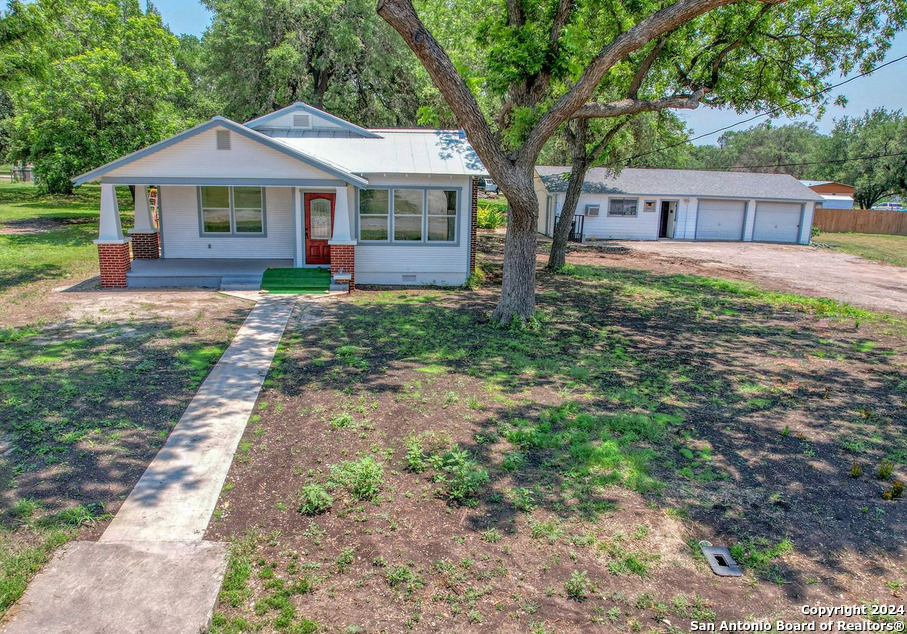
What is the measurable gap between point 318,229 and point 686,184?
2502cm

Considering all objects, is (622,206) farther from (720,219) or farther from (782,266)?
(782,266)

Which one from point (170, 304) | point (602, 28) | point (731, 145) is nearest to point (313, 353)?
point (170, 304)

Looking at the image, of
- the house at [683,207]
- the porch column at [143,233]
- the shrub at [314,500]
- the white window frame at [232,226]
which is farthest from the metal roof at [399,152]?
the house at [683,207]

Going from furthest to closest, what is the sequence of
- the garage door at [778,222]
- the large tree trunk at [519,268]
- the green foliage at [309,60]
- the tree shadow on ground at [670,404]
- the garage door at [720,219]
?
the garage door at [778,222]
the garage door at [720,219]
the green foliage at [309,60]
the large tree trunk at [519,268]
the tree shadow on ground at [670,404]

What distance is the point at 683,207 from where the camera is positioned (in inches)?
1319

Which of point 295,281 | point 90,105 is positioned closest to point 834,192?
point 295,281

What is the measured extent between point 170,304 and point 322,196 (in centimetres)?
488

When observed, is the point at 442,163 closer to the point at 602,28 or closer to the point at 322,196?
the point at 322,196

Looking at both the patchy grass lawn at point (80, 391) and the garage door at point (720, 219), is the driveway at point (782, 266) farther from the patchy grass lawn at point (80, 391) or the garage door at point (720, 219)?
the patchy grass lawn at point (80, 391)

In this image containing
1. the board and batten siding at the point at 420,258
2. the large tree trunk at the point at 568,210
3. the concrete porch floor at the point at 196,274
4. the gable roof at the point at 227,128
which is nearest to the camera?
the gable roof at the point at 227,128

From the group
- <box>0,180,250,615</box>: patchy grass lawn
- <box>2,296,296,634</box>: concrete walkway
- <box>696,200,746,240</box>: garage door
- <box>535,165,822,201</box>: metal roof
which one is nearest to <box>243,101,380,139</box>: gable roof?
<box>0,180,250,615</box>: patchy grass lawn

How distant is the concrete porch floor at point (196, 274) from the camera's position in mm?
14109

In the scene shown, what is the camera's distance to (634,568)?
4.25 metres

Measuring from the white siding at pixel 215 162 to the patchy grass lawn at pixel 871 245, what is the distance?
24.3m
